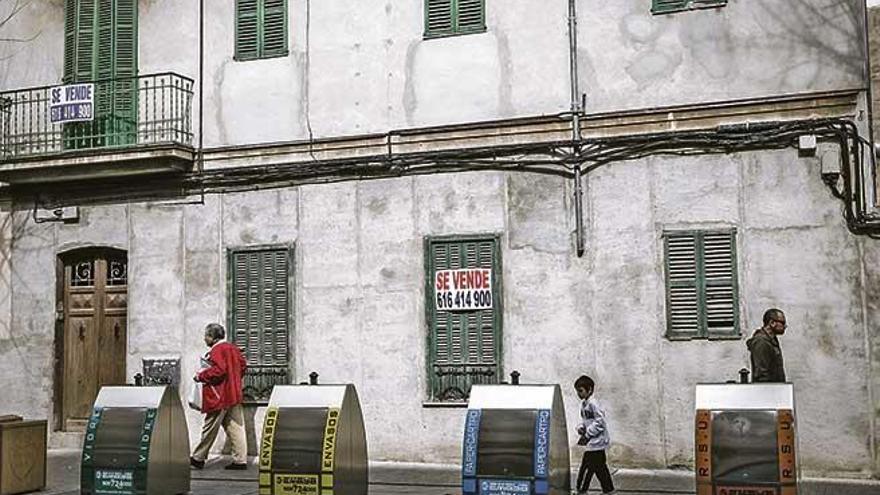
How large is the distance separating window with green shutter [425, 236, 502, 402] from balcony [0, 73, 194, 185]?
4144 mm

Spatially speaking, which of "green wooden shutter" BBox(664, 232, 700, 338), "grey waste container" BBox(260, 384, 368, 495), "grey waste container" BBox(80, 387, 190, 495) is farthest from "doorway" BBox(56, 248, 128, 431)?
"green wooden shutter" BBox(664, 232, 700, 338)

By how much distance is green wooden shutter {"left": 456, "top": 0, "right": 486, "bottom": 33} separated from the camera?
15.2 meters

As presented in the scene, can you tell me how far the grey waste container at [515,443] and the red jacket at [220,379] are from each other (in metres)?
5.17

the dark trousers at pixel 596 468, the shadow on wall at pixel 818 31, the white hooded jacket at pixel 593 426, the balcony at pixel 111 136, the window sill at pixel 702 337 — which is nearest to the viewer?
the white hooded jacket at pixel 593 426

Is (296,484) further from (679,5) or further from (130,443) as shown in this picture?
(679,5)

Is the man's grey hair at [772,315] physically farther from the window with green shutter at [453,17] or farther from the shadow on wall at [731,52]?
the window with green shutter at [453,17]

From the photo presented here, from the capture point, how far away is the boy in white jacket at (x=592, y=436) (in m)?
11.7

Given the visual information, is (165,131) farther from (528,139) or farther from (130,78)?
(528,139)

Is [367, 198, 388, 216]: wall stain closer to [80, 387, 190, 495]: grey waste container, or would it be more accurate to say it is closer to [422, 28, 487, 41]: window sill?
[422, 28, 487, 41]: window sill

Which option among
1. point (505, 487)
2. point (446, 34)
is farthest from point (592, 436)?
point (446, 34)

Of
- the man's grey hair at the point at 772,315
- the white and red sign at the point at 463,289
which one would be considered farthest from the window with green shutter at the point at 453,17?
the man's grey hair at the point at 772,315

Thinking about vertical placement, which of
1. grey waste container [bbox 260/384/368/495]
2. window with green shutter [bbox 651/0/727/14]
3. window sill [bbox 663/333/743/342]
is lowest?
grey waste container [bbox 260/384/368/495]

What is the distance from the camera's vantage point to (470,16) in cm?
1525

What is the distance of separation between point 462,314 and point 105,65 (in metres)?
6.74
